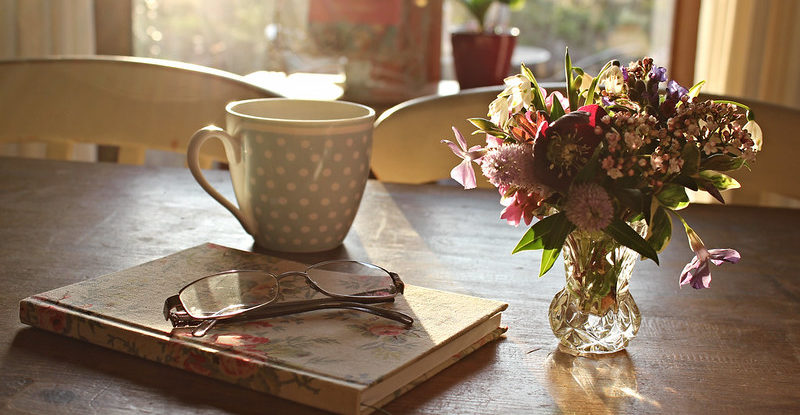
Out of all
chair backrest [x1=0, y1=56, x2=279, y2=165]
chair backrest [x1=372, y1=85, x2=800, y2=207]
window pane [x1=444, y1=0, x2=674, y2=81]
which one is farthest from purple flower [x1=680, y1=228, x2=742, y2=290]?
window pane [x1=444, y1=0, x2=674, y2=81]

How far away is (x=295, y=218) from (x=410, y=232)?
0.55 ft

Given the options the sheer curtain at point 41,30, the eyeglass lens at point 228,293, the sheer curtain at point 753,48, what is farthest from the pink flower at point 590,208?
the sheer curtain at point 41,30

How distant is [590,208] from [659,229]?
0.06 meters

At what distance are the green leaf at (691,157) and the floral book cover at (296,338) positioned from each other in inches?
7.1

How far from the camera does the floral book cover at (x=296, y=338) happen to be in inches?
20.8

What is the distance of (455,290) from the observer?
0.76 meters

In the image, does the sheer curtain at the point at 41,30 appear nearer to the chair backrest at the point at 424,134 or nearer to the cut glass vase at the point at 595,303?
the chair backrest at the point at 424,134

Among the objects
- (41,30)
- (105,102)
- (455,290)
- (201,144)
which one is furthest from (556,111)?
(41,30)

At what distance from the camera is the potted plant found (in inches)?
79.8

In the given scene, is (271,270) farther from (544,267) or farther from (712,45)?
(712,45)

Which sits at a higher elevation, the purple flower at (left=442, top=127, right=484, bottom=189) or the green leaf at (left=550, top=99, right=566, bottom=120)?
the green leaf at (left=550, top=99, right=566, bottom=120)

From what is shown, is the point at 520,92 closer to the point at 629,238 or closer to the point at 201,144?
the point at 629,238

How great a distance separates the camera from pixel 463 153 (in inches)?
25.2

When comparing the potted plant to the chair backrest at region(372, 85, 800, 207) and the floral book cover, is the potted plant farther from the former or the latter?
the floral book cover
